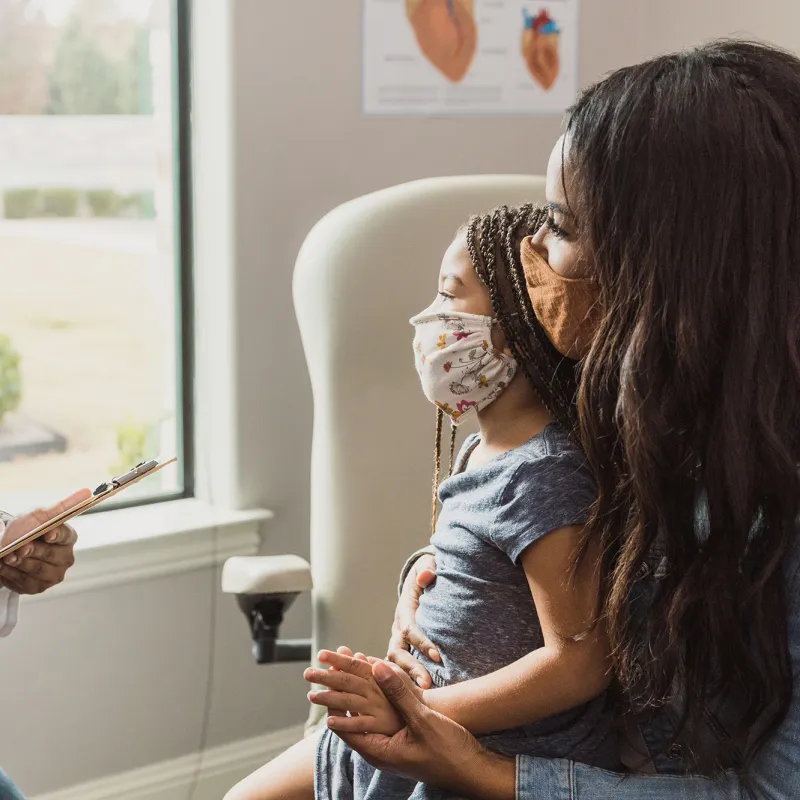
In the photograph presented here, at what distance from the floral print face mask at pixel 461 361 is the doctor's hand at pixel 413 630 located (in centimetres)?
21

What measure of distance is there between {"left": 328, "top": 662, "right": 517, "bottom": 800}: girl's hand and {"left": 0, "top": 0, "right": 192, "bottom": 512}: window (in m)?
1.29

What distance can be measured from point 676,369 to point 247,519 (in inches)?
53.2

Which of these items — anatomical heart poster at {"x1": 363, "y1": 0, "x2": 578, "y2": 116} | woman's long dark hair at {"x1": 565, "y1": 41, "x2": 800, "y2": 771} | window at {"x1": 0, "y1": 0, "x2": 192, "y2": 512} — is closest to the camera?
woman's long dark hair at {"x1": 565, "y1": 41, "x2": 800, "y2": 771}

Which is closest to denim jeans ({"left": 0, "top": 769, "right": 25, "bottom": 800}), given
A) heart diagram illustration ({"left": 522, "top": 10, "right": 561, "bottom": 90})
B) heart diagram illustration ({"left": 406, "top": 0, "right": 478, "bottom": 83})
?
heart diagram illustration ({"left": 406, "top": 0, "right": 478, "bottom": 83})

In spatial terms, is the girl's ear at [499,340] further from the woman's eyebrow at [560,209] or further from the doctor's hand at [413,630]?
the doctor's hand at [413,630]

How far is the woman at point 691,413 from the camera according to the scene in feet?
3.08

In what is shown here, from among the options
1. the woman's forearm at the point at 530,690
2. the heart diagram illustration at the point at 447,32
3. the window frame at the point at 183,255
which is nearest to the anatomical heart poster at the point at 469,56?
the heart diagram illustration at the point at 447,32

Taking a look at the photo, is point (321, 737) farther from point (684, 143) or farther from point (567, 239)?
point (684, 143)

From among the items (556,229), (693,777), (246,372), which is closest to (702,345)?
(556,229)

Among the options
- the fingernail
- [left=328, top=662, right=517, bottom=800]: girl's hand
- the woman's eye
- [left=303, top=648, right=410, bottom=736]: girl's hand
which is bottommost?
[left=328, top=662, right=517, bottom=800]: girl's hand

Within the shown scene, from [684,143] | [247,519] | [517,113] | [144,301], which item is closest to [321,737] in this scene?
[684,143]

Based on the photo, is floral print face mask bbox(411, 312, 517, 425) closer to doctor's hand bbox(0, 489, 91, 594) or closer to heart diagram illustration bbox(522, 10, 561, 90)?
doctor's hand bbox(0, 489, 91, 594)

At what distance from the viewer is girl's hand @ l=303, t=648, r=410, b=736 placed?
1027 mm

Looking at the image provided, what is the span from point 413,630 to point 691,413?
16.9 inches
